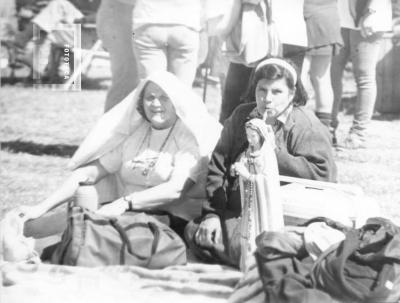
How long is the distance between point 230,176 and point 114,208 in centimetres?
45

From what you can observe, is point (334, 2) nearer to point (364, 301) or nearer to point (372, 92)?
point (372, 92)

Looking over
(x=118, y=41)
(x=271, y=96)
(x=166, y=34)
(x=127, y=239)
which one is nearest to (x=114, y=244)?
(x=127, y=239)

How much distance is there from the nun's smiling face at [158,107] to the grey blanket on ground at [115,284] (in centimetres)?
61

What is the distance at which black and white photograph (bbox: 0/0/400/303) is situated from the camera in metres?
2.18

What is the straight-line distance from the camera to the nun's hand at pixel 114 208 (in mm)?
2627

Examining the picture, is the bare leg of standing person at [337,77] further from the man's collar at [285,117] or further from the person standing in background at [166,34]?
the man's collar at [285,117]

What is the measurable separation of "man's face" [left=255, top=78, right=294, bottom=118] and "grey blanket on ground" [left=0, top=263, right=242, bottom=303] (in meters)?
0.58

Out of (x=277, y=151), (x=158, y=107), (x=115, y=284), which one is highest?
(x=158, y=107)

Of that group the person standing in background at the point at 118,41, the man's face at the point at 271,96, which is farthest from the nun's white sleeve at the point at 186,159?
the person standing in background at the point at 118,41

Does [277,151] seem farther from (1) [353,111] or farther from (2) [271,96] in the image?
(1) [353,111]

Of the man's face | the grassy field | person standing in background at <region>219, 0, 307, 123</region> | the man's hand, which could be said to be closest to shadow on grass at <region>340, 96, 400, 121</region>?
the grassy field

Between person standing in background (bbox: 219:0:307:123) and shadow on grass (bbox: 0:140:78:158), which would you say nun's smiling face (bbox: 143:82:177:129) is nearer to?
person standing in background (bbox: 219:0:307:123)

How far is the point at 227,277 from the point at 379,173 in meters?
0.85

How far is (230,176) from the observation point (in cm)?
260
